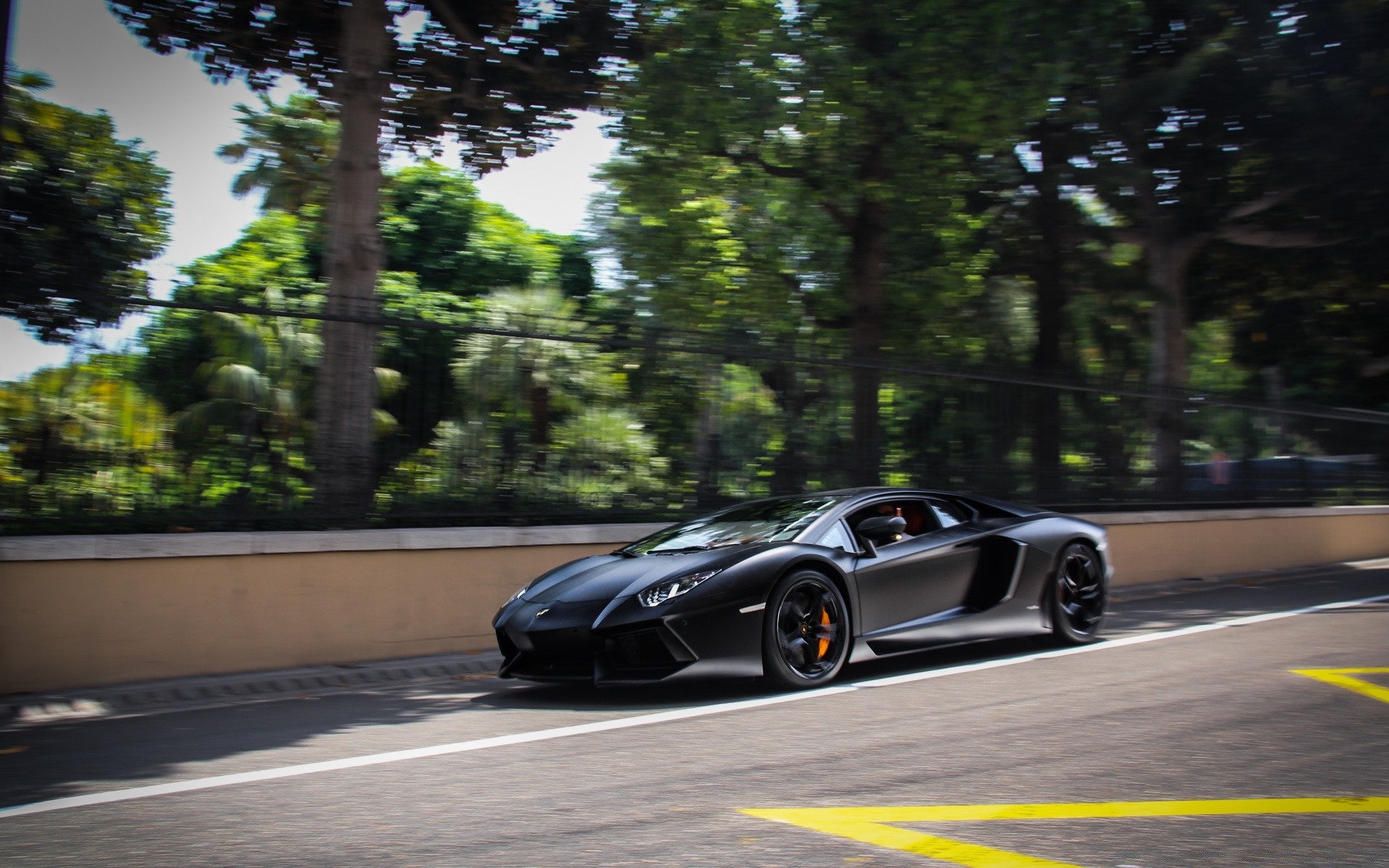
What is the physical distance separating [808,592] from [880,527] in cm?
76

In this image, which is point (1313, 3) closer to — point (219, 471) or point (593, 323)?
point (593, 323)

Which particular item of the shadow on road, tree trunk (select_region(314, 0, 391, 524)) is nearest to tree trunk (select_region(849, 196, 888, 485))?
tree trunk (select_region(314, 0, 391, 524))

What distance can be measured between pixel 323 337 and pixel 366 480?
1115mm

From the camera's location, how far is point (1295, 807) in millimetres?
4324

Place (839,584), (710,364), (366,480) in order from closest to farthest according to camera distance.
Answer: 1. (839,584)
2. (366,480)
3. (710,364)

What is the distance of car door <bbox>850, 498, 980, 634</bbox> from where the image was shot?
7.53 meters

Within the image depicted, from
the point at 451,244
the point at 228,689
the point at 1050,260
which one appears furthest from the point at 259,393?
the point at 451,244

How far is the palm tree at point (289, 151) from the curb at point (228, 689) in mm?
7837

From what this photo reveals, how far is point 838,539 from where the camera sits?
7633 millimetres

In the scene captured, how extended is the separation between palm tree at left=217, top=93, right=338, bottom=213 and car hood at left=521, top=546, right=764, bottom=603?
8.62 metres

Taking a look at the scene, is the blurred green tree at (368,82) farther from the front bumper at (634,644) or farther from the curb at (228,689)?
the front bumper at (634,644)

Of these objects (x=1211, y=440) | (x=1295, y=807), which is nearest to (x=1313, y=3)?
(x=1211, y=440)

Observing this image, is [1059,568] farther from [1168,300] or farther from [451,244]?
[451,244]

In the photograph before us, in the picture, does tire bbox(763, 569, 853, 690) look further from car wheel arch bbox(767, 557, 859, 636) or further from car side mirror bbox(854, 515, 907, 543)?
car side mirror bbox(854, 515, 907, 543)
